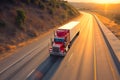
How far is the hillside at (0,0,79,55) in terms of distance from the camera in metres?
35.7

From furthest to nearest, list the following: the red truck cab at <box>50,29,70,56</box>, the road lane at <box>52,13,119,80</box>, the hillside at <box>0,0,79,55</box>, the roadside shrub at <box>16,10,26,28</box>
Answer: the roadside shrub at <box>16,10,26,28</box> → the hillside at <box>0,0,79,55</box> → the red truck cab at <box>50,29,70,56</box> → the road lane at <box>52,13,119,80</box>

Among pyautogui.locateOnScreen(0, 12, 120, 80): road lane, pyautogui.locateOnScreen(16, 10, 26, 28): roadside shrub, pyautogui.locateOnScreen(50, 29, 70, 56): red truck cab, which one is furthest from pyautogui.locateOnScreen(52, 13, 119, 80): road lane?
pyautogui.locateOnScreen(16, 10, 26, 28): roadside shrub

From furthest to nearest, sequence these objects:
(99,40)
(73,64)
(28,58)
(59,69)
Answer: (99,40)
(28,58)
(73,64)
(59,69)

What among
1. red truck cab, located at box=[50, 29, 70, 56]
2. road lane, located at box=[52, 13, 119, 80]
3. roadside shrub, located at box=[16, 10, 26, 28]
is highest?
roadside shrub, located at box=[16, 10, 26, 28]

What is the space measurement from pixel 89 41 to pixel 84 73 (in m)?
17.3

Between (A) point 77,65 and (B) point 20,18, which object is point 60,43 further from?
(B) point 20,18

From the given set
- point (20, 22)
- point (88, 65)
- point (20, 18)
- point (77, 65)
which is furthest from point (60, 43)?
point (20, 18)

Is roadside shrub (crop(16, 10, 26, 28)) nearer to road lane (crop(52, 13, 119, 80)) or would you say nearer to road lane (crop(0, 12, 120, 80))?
road lane (crop(0, 12, 120, 80))

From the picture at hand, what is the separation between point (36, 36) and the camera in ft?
138

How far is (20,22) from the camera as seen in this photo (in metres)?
42.2

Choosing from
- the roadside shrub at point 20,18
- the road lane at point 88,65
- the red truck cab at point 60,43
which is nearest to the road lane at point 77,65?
the road lane at point 88,65

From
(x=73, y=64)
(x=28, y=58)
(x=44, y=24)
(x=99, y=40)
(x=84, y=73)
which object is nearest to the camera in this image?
(x=84, y=73)

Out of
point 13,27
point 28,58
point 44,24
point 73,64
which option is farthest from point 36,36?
point 73,64

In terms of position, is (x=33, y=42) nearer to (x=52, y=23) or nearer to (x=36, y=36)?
(x=36, y=36)
